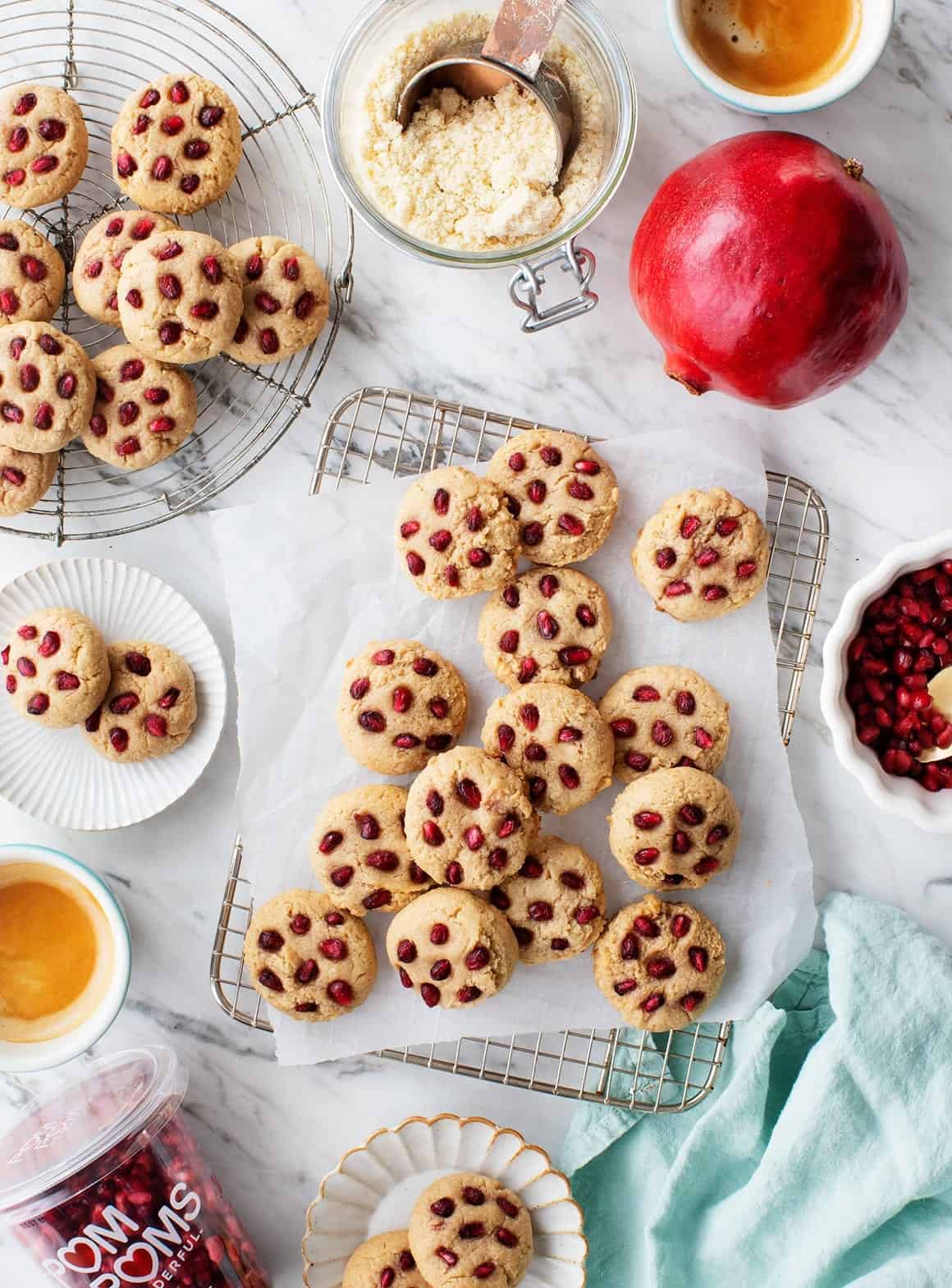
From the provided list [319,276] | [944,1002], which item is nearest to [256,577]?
[319,276]

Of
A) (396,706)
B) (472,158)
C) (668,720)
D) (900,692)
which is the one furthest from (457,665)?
(472,158)

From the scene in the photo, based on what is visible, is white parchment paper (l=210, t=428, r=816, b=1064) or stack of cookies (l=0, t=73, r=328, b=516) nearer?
stack of cookies (l=0, t=73, r=328, b=516)

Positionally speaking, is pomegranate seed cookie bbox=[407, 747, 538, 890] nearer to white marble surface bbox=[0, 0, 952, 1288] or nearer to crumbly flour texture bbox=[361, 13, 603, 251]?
white marble surface bbox=[0, 0, 952, 1288]

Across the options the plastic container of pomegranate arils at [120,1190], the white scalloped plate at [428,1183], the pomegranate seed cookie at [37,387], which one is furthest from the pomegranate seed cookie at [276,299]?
the white scalloped plate at [428,1183]

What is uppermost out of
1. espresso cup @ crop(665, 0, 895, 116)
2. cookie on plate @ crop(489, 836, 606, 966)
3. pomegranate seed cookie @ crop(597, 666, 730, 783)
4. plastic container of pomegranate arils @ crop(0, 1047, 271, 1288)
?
espresso cup @ crop(665, 0, 895, 116)

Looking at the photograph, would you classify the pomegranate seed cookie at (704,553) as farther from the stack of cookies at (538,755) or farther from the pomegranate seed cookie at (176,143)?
the pomegranate seed cookie at (176,143)

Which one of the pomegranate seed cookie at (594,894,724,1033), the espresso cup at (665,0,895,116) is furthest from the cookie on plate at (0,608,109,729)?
the espresso cup at (665,0,895,116)
